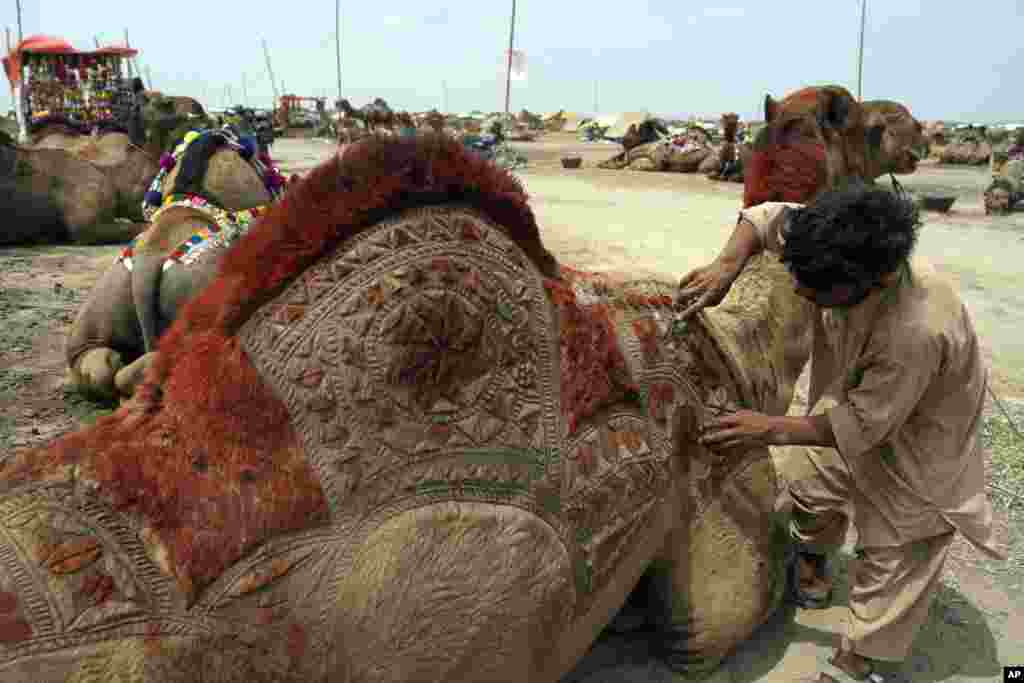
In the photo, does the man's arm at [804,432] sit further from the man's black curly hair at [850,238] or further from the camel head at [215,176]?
the camel head at [215,176]

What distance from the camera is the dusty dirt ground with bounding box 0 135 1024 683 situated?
2641mm

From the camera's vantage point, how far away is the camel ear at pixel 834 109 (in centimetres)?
336

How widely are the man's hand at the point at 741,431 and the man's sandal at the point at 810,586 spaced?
0.88m

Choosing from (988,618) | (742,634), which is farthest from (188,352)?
(988,618)

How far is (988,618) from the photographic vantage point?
289cm

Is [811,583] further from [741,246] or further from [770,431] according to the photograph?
[741,246]

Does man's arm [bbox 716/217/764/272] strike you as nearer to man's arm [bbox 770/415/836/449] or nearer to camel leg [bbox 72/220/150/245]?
man's arm [bbox 770/415/836/449]

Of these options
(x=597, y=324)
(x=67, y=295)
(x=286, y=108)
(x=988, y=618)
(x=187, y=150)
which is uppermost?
(x=286, y=108)

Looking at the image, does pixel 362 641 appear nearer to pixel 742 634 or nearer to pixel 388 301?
pixel 388 301

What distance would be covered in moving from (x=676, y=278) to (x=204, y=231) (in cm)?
227

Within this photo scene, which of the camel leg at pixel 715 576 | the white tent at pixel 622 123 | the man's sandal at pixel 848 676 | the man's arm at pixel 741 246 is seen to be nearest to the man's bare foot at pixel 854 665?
the man's sandal at pixel 848 676

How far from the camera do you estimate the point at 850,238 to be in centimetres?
198

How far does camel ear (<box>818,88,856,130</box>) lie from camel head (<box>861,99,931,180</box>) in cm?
13

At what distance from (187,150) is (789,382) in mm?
3202
